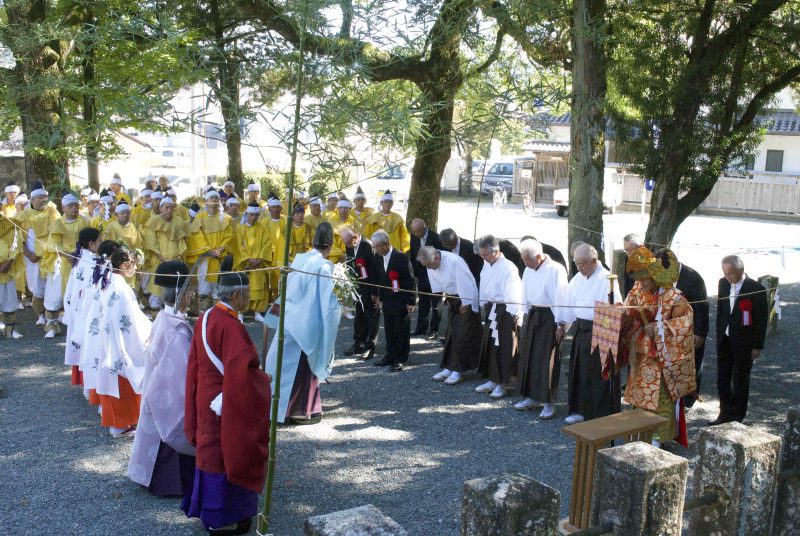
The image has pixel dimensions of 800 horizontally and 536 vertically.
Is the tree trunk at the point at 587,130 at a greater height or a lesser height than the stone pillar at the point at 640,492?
greater

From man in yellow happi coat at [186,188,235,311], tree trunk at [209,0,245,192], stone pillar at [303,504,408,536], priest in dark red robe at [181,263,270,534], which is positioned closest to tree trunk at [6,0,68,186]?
man in yellow happi coat at [186,188,235,311]

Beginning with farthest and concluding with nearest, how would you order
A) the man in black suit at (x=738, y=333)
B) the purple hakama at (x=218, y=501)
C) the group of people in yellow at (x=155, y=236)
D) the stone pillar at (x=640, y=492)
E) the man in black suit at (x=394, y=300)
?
the group of people in yellow at (x=155, y=236), the man in black suit at (x=394, y=300), the man in black suit at (x=738, y=333), the purple hakama at (x=218, y=501), the stone pillar at (x=640, y=492)

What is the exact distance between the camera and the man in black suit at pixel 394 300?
358 inches

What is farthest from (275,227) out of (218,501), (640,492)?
(640,492)

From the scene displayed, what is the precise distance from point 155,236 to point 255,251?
59.5 inches

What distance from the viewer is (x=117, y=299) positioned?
21.1 feet

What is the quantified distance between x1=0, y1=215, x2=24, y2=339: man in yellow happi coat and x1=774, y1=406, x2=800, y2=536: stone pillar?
958 centimetres

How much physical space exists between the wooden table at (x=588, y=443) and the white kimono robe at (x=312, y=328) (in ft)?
9.37

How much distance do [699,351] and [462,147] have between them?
4118mm

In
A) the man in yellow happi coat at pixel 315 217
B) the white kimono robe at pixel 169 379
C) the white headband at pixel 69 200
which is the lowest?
the white kimono robe at pixel 169 379

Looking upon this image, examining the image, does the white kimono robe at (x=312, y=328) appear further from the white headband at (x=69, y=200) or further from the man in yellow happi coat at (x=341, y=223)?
the white headband at (x=69, y=200)

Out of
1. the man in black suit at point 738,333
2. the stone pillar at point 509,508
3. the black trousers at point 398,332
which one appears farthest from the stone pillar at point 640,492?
the black trousers at point 398,332

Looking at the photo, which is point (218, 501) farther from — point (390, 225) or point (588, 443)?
point (390, 225)

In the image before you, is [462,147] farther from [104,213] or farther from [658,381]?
[104,213]
